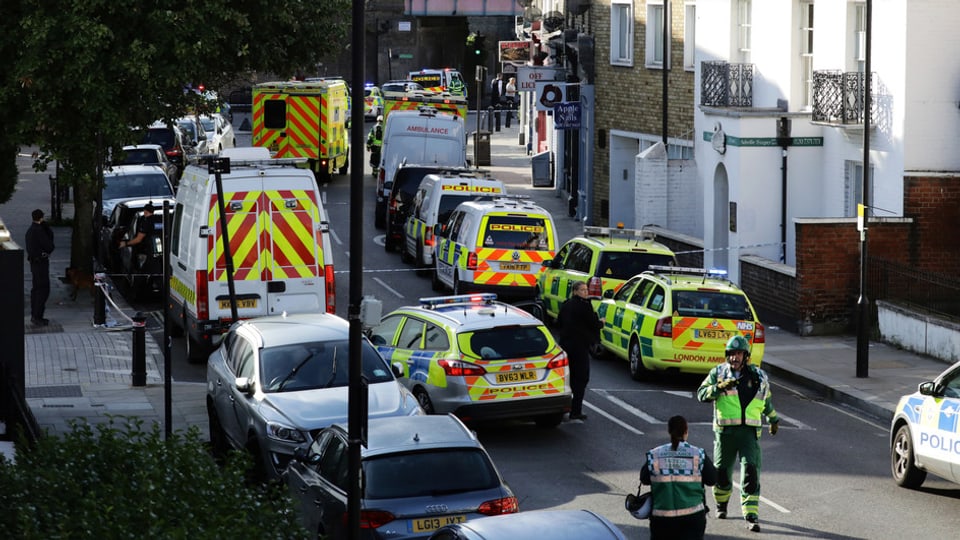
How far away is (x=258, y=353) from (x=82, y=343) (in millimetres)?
9354

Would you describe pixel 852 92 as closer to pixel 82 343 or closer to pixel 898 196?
pixel 898 196

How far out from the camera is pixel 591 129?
42.6 metres

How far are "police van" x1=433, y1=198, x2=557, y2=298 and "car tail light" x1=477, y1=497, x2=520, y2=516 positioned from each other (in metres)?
15.1

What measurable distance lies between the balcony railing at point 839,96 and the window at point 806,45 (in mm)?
1744

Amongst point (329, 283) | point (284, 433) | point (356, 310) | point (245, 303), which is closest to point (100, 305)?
point (245, 303)

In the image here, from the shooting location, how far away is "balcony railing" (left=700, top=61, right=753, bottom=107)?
107 feet

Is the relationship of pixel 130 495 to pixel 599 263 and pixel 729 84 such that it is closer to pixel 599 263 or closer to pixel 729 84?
pixel 599 263

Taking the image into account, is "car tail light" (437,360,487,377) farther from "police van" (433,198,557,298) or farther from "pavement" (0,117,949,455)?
"police van" (433,198,557,298)

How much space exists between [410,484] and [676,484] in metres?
2.08

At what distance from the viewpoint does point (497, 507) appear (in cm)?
1215

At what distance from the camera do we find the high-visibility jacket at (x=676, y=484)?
38.7 ft

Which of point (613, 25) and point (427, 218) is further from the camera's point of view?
point (613, 25)

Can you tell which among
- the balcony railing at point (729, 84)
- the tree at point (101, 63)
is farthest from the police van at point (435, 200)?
the tree at point (101, 63)

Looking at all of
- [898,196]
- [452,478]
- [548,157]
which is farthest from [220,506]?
[548,157]
